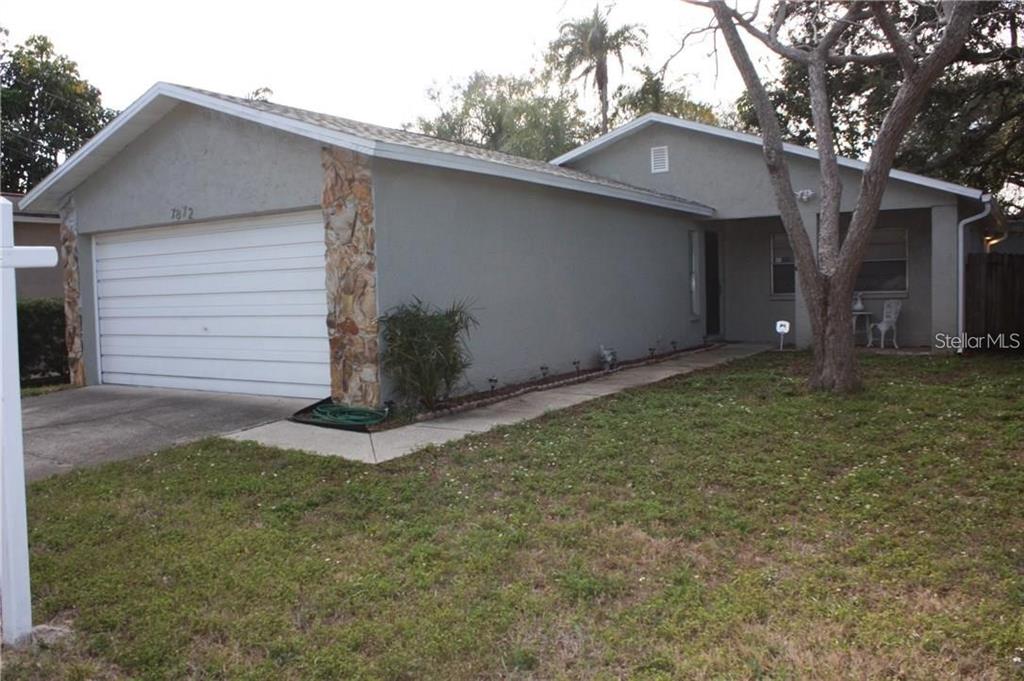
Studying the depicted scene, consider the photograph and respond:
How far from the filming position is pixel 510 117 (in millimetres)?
31531

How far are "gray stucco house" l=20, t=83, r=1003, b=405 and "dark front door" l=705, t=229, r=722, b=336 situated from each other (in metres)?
1.71

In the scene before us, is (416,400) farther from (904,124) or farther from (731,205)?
(731,205)

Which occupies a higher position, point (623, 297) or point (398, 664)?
point (623, 297)

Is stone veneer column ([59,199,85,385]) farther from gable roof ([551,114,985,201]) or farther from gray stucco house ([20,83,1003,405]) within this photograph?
gable roof ([551,114,985,201])

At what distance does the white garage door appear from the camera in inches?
361

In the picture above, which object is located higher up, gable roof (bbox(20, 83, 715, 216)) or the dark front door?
gable roof (bbox(20, 83, 715, 216))

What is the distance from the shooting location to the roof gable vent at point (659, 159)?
1545cm

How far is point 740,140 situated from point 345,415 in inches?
378

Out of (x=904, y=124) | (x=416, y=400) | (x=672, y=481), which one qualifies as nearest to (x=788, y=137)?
(x=904, y=124)

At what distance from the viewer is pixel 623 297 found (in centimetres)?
1285

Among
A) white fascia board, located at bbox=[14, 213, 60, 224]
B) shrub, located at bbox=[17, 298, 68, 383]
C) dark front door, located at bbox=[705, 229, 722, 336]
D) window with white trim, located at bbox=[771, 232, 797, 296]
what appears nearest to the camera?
Result: shrub, located at bbox=[17, 298, 68, 383]

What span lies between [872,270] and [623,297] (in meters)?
5.47

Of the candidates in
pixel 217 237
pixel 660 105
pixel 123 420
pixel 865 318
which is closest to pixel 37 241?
pixel 217 237

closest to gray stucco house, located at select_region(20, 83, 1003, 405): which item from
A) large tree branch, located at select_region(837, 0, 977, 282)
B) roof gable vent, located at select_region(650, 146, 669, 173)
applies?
roof gable vent, located at select_region(650, 146, 669, 173)
